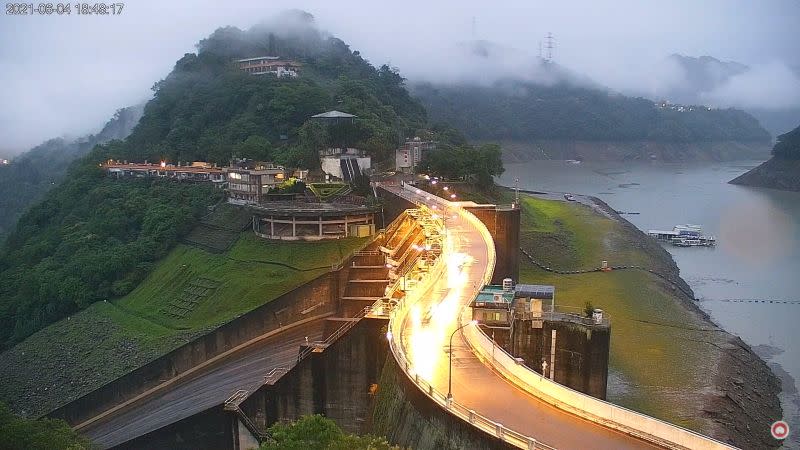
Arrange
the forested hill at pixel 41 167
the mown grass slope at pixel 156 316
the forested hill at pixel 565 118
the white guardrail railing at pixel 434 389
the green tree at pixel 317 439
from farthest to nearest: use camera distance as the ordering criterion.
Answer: the forested hill at pixel 565 118 → the forested hill at pixel 41 167 → the mown grass slope at pixel 156 316 → the green tree at pixel 317 439 → the white guardrail railing at pixel 434 389

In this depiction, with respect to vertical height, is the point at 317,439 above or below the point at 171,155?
below

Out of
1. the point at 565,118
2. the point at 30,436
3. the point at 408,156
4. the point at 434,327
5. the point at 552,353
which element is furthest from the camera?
the point at 565,118

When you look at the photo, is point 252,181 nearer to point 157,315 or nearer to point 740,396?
point 157,315

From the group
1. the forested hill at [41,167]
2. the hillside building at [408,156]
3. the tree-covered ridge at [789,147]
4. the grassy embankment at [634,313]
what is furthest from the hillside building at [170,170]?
the tree-covered ridge at [789,147]

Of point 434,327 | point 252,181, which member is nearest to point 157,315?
point 252,181

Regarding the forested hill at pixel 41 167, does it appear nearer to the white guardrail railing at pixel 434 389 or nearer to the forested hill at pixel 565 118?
the forested hill at pixel 565 118

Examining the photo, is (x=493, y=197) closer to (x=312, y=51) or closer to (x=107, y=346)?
(x=107, y=346)

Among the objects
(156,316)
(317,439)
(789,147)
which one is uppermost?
(789,147)

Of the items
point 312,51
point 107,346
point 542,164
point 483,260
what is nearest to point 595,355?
point 483,260
